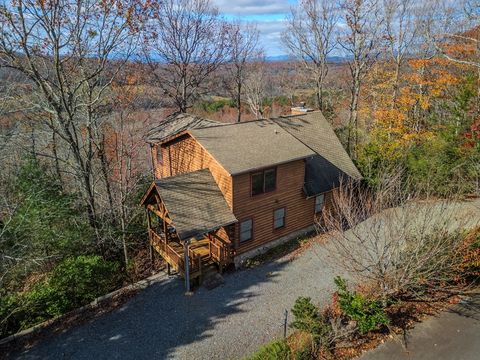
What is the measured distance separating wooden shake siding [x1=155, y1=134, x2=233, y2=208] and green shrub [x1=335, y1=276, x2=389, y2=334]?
6728 millimetres

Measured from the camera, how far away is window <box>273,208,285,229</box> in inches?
699

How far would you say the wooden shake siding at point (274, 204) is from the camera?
52.4 feet

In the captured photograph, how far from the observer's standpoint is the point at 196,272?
48.7ft

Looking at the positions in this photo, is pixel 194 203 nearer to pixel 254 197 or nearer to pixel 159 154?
pixel 254 197

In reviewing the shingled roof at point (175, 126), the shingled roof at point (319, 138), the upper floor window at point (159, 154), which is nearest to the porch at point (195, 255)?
the upper floor window at point (159, 154)

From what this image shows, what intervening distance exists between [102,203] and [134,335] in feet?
30.1

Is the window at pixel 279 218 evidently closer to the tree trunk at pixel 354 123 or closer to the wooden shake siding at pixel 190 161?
the wooden shake siding at pixel 190 161

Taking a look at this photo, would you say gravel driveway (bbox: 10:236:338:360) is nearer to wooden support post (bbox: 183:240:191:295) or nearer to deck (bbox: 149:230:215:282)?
wooden support post (bbox: 183:240:191:295)

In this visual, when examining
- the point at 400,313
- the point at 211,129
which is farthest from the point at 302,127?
the point at 400,313

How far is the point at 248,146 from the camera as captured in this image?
16891 mm

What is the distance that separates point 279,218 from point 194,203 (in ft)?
17.2

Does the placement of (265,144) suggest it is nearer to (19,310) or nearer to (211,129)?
(211,129)

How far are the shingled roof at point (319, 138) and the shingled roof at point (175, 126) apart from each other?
5.03 m

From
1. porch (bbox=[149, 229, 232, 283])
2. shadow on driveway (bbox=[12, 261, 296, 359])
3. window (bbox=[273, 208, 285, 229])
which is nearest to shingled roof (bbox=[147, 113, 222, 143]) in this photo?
window (bbox=[273, 208, 285, 229])
